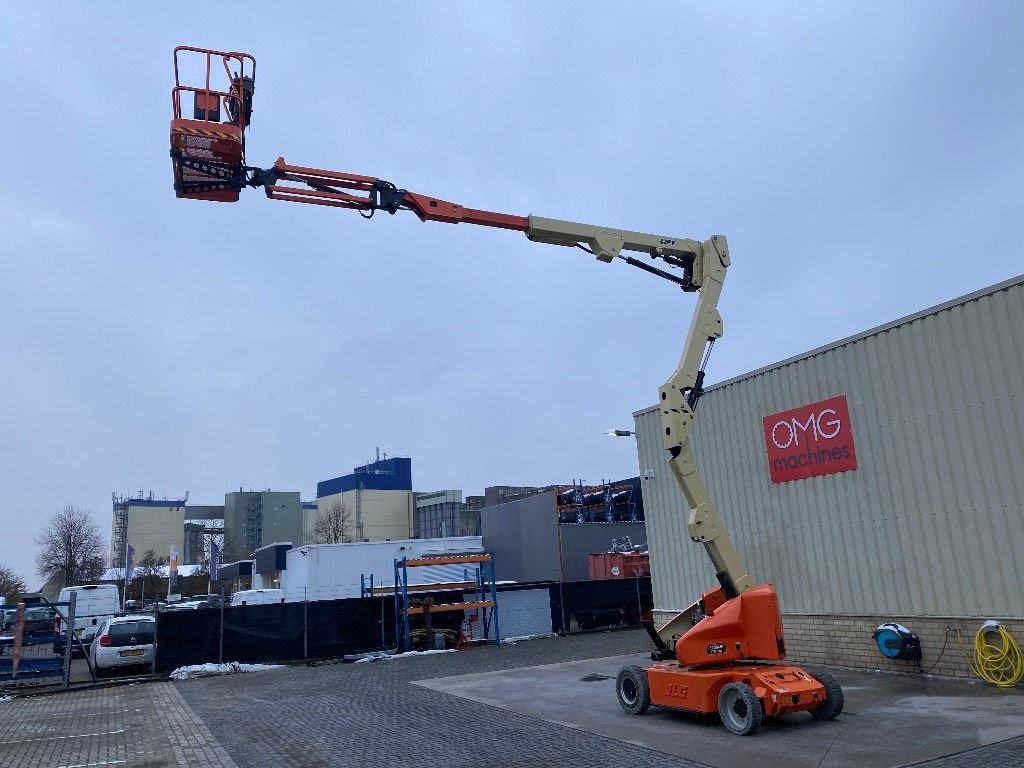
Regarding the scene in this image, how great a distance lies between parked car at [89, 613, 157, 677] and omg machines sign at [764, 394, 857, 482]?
15189 millimetres

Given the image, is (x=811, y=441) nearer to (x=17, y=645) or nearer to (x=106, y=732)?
(x=106, y=732)

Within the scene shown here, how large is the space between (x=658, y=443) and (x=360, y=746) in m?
10.5

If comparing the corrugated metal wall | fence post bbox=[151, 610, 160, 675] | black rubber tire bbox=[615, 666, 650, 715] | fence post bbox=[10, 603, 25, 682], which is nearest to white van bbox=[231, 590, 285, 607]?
fence post bbox=[151, 610, 160, 675]

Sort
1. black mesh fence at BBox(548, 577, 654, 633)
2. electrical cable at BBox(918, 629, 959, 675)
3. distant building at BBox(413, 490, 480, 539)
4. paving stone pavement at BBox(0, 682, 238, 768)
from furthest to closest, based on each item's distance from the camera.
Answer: distant building at BBox(413, 490, 480, 539) → black mesh fence at BBox(548, 577, 654, 633) → electrical cable at BBox(918, 629, 959, 675) → paving stone pavement at BBox(0, 682, 238, 768)

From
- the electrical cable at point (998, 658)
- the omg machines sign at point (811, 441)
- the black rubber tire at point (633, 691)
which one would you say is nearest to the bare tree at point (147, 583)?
the omg machines sign at point (811, 441)

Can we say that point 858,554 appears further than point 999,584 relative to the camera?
Yes

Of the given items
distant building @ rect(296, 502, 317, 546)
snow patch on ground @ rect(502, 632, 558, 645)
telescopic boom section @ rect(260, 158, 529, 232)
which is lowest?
snow patch on ground @ rect(502, 632, 558, 645)

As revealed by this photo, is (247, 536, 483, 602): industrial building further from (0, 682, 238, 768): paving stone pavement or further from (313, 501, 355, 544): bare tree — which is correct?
(313, 501, 355, 544): bare tree

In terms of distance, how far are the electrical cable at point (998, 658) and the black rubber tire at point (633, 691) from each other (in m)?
5.11

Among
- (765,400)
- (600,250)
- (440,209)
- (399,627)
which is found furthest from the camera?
(399,627)

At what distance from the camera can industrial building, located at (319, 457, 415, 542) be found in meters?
88.4

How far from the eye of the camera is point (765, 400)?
15.4m

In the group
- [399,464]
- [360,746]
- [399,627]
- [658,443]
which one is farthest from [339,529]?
[360,746]

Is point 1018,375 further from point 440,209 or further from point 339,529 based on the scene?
point 339,529
